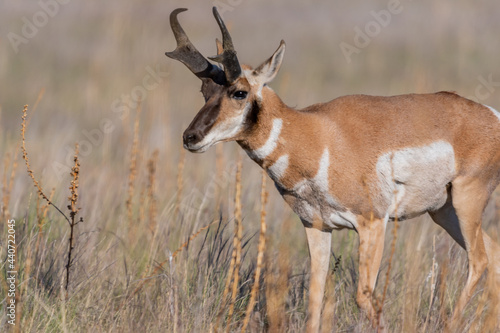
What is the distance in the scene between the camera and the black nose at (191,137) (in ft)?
14.9

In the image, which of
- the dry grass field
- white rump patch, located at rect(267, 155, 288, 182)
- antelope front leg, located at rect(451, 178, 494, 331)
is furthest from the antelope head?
antelope front leg, located at rect(451, 178, 494, 331)

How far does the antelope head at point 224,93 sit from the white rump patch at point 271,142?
0.48ft

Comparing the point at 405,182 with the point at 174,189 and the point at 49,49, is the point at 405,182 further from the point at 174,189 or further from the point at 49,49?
the point at 49,49

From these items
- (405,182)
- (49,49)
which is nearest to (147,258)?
(405,182)

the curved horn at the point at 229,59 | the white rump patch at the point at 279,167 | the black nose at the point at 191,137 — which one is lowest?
the white rump patch at the point at 279,167

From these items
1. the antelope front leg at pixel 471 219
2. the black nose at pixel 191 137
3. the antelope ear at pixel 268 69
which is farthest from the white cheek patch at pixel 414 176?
the black nose at pixel 191 137

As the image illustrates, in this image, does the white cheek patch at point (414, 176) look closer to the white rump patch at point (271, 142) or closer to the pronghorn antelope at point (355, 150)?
the pronghorn antelope at point (355, 150)

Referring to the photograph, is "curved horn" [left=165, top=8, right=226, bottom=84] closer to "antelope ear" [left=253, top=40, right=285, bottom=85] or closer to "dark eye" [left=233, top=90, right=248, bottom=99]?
"dark eye" [left=233, top=90, right=248, bottom=99]

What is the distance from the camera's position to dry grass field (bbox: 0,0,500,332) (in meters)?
4.80

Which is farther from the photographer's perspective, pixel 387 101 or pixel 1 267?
pixel 387 101

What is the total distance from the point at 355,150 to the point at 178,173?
6.78ft

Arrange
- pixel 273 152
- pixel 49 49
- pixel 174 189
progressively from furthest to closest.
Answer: pixel 49 49
pixel 174 189
pixel 273 152

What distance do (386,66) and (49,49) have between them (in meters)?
7.40

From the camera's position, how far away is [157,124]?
12.3 metres
